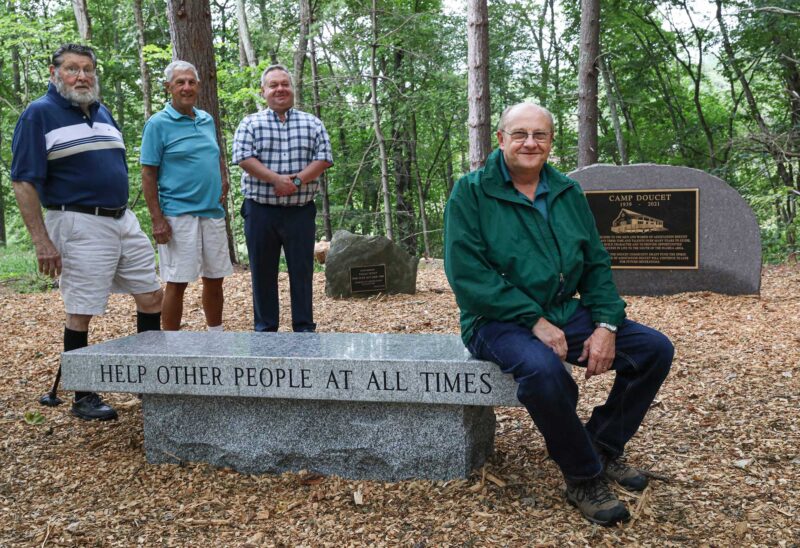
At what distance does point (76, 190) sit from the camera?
363cm

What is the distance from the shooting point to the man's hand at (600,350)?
2652mm

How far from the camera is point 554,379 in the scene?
2.46 meters

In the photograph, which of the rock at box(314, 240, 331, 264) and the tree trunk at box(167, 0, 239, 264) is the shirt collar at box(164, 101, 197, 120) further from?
the rock at box(314, 240, 331, 264)

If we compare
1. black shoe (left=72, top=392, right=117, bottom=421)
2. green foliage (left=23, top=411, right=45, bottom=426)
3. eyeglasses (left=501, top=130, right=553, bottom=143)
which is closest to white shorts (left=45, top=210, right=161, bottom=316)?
black shoe (left=72, top=392, right=117, bottom=421)

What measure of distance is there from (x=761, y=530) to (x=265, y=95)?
3.59 meters

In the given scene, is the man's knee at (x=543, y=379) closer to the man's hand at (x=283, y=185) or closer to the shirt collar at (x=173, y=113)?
the man's hand at (x=283, y=185)

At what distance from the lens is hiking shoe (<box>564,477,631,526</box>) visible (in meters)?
2.56

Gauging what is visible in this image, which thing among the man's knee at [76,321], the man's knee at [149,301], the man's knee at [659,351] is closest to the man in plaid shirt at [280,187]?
the man's knee at [149,301]

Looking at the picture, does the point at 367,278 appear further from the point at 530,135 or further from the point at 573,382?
the point at 573,382

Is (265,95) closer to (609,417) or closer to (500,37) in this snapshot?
(609,417)

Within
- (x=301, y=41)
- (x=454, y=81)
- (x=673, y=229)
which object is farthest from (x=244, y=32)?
(x=673, y=229)

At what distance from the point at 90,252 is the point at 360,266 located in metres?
4.08

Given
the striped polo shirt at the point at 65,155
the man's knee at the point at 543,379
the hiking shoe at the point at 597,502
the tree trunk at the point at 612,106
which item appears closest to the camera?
the man's knee at the point at 543,379

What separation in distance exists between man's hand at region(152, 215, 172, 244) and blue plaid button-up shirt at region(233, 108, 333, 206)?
0.51 m
